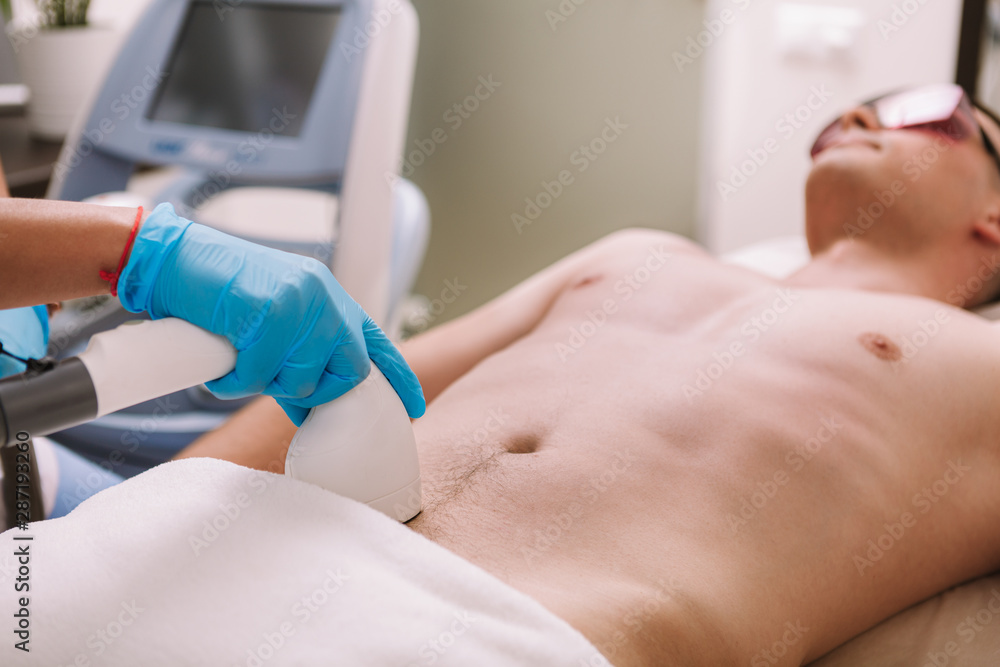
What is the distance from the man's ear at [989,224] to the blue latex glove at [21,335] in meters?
1.51

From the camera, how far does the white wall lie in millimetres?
1800

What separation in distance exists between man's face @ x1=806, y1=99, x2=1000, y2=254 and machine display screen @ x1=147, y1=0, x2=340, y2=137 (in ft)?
3.41

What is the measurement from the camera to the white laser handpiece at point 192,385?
58cm

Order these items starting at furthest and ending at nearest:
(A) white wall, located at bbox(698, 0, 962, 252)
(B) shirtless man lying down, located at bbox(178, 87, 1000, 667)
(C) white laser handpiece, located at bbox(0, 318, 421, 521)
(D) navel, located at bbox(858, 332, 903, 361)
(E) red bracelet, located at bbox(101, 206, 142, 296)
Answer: (A) white wall, located at bbox(698, 0, 962, 252)
(D) navel, located at bbox(858, 332, 903, 361)
(B) shirtless man lying down, located at bbox(178, 87, 1000, 667)
(E) red bracelet, located at bbox(101, 206, 142, 296)
(C) white laser handpiece, located at bbox(0, 318, 421, 521)

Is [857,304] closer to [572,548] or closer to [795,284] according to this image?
[795,284]

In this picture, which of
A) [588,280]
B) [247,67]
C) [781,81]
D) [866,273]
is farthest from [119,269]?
[781,81]

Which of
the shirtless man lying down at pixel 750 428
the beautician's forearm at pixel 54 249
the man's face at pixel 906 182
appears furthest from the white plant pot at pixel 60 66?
the man's face at pixel 906 182

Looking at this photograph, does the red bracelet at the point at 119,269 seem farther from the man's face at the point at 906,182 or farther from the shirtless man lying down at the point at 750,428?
the man's face at the point at 906,182

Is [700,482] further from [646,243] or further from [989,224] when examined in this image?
[989,224]

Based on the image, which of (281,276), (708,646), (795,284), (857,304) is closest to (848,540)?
(708,646)

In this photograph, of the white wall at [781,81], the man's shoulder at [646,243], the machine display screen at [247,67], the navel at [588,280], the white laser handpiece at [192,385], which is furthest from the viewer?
the white wall at [781,81]

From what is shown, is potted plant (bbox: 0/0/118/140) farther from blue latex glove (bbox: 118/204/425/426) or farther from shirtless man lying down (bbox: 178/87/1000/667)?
blue latex glove (bbox: 118/204/425/426)

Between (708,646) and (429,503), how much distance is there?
1.05 ft

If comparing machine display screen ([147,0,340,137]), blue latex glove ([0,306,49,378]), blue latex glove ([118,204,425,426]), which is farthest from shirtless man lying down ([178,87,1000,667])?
machine display screen ([147,0,340,137])
